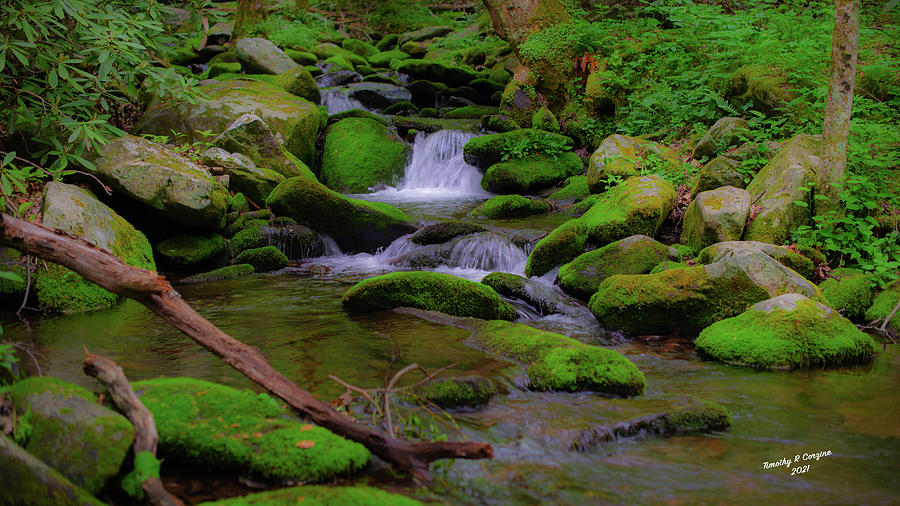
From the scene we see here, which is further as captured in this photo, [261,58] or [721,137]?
[261,58]

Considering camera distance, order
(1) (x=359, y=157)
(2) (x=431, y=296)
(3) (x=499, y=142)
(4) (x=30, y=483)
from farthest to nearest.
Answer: (1) (x=359, y=157), (3) (x=499, y=142), (2) (x=431, y=296), (4) (x=30, y=483)

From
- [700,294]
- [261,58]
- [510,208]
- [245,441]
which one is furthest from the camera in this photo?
[261,58]

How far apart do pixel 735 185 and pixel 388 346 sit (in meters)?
5.98

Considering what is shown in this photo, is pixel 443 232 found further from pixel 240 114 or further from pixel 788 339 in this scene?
pixel 240 114

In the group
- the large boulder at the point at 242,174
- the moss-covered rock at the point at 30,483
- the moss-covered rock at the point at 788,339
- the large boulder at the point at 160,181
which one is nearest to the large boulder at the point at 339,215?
the large boulder at the point at 242,174

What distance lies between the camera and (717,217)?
795 centimetres

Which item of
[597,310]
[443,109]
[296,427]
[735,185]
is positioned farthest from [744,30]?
[296,427]

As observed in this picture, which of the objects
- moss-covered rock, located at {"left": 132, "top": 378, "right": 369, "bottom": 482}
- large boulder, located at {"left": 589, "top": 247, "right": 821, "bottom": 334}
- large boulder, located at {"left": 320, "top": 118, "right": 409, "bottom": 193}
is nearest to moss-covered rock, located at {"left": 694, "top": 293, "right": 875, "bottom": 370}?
large boulder, located at {"left": 589, "top": 247, "right": 821, "bottom": 334}

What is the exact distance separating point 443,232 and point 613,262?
311 cm

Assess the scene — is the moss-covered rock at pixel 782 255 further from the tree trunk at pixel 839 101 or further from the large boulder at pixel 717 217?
the tree trunk at pixel 839 101

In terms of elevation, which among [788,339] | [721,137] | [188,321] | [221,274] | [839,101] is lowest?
[221,274]

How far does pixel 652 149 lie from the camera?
35.2 ft

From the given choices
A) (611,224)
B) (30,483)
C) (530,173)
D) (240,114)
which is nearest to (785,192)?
(611,224)

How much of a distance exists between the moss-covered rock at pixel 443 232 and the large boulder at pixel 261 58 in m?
10.5
